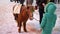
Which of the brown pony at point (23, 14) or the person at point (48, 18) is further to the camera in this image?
the brown pony at point (23, 14)

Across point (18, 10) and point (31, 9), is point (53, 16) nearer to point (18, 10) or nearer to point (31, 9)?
point (31, 9)

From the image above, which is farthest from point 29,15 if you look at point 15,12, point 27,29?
point 27,29

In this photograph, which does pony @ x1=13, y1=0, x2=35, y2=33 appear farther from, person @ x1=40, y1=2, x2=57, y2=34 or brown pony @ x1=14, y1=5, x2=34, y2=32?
person @ x1=40, y1=2, x2=57, y2=34

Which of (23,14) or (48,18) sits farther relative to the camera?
(23,14)

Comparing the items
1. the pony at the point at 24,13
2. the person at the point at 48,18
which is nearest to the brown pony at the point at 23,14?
the pony at the point at 24,13

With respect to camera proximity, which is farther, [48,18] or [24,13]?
[24,13]

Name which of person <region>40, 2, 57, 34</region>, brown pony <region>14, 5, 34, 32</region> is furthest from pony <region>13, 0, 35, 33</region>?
person <region>40, 2, 57, 34</region>

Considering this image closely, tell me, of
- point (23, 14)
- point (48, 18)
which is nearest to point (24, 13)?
point (23, 14)

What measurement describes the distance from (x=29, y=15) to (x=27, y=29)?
63cm

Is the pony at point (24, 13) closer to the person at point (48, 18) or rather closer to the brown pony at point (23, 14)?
the brown pony at point (23, 14)

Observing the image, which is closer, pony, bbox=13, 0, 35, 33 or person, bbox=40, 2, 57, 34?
person, bbox=40, 2, 57, 34

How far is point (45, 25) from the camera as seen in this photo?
2.49 metres

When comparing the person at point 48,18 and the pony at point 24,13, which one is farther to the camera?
the pony at point 24,13

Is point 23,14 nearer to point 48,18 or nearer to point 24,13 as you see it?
point 24,13
